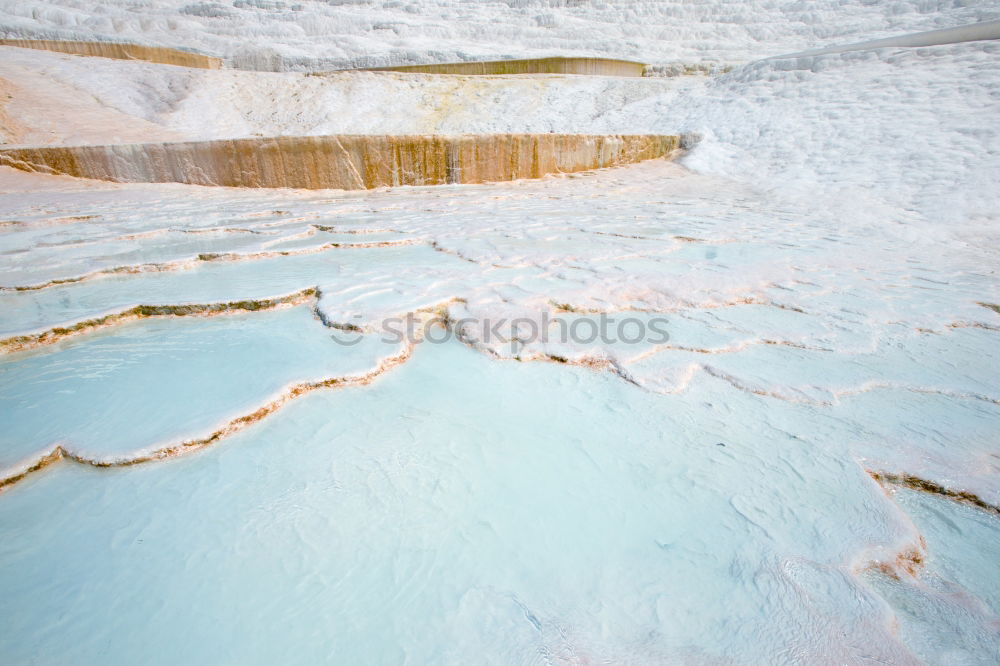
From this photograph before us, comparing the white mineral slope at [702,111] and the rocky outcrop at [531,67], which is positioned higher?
the rocky outcrop at [531,67]

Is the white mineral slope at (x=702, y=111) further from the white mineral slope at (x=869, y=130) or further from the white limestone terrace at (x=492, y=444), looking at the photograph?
the white limestone terrace at (x=492, y=444)

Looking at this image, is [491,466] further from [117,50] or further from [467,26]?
[467,26]

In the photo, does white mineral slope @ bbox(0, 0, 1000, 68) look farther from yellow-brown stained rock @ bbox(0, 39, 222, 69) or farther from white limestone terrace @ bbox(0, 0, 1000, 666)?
white limestone terrace @ bbox(0, 0, 1000, 666)

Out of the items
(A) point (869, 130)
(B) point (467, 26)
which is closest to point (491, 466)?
(A) point (869, 130)

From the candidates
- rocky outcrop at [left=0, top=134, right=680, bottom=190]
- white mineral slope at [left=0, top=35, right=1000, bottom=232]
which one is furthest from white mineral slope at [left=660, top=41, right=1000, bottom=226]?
rocky outcrop at [left=0, top=134, right=680, bottom=190]

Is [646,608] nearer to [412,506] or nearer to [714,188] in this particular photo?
[412,506]

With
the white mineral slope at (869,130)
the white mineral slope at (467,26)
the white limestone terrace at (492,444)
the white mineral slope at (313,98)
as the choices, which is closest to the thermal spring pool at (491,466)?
the white limestone terrace at (492,444)
